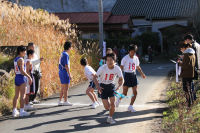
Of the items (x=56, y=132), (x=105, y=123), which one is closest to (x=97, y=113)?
(x=105, y=123)

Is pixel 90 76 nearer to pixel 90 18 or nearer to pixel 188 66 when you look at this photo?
pixel 188 66

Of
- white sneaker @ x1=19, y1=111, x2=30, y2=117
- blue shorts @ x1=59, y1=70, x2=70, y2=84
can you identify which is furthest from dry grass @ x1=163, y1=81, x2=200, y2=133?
white sneaker @ x1=19, y1=111, x2=30, y2=117

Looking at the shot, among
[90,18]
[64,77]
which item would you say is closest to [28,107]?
[64,77]

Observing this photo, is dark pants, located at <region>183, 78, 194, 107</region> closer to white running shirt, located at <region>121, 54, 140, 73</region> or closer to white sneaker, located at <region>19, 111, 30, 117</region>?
white running shirt, located at <region>121, 54, 140, 73</region>

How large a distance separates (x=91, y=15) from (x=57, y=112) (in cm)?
2705

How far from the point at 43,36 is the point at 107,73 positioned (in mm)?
6096

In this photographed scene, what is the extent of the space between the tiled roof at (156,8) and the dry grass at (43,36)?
86.5 feet

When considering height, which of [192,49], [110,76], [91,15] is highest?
[91,15]

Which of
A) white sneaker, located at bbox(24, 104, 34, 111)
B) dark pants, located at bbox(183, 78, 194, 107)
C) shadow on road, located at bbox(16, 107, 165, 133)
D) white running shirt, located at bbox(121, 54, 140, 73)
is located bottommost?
shadow on road, located at bbox(16, 107, 165, 133)

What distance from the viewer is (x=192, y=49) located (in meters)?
7.59

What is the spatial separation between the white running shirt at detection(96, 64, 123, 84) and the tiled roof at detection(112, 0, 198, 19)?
32665mm

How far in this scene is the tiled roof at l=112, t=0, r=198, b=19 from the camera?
38.8 m

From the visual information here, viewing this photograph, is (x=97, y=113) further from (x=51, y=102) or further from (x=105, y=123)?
(x=51, y=102)

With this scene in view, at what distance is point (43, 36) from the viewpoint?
1234 cm
